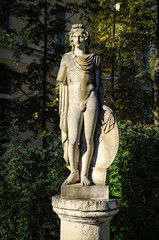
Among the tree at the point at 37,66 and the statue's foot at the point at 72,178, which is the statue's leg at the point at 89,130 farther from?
the tree at the point at 37,66

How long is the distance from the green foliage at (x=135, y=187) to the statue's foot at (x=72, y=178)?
2476mm

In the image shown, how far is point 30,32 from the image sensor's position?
323 inches

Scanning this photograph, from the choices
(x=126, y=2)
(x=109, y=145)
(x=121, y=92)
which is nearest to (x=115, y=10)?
(x=126, y=2)

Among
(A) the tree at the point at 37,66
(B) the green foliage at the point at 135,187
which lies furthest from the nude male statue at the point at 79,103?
(A) the tree at the point at 37,66

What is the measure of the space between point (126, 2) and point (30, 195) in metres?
8.41

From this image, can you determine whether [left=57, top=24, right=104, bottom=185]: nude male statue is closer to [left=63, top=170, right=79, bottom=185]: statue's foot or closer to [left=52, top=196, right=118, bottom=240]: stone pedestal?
[left=63, top=170, right=79, bottom=185]: statue's foot

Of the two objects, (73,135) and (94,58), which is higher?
(94,58)

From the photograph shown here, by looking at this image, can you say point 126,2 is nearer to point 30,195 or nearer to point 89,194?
point 30,195

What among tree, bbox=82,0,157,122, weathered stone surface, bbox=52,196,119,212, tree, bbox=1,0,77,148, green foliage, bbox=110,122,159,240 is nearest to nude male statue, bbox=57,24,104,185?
weathered stone surface, bbox=52,196,119,212

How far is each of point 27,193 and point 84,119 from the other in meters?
2.25

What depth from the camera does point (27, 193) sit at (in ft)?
Answer: 17.7

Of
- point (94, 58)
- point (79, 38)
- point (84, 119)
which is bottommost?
point (84, 119)

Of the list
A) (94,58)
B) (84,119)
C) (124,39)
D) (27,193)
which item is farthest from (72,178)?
(124,39)

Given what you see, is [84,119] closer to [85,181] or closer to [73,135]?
[73,135]
